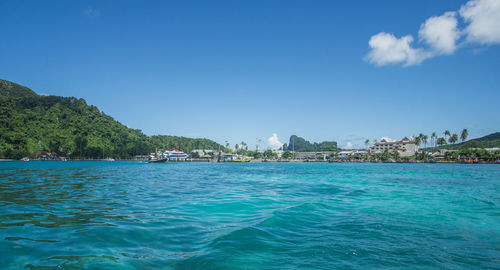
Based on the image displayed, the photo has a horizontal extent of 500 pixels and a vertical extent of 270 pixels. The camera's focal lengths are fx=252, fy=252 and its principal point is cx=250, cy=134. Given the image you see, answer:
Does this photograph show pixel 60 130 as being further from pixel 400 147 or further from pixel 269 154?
pixel 400 147

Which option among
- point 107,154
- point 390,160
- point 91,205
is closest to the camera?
point 91,205

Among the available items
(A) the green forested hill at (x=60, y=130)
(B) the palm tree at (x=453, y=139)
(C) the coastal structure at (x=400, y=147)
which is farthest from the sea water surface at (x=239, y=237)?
(C) the coastal structure at (x=400, y=147)

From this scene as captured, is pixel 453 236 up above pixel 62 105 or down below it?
below

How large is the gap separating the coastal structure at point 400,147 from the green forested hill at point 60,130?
142496 millimetres

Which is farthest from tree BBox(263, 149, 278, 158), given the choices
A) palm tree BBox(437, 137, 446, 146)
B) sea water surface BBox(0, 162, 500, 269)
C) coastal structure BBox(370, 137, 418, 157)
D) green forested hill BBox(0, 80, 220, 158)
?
sea water surface BBox(0, 162, 500, 269)

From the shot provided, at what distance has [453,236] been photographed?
5.85 meters

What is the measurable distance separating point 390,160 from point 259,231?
13619 cm

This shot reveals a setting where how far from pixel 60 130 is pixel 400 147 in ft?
594

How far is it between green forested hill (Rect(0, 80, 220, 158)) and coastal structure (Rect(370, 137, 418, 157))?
142496mm

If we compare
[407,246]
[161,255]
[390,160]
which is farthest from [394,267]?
[390,160]

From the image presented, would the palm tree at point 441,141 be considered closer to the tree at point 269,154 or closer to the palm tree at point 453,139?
the palm tree at point 453,139

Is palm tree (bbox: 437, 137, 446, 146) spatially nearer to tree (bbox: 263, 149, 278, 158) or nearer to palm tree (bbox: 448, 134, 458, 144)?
palm tree (bbox: 448, 134, 458, 144)

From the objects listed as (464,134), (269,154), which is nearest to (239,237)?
(464,134)

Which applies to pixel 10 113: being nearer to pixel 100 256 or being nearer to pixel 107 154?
pixel 107 154
